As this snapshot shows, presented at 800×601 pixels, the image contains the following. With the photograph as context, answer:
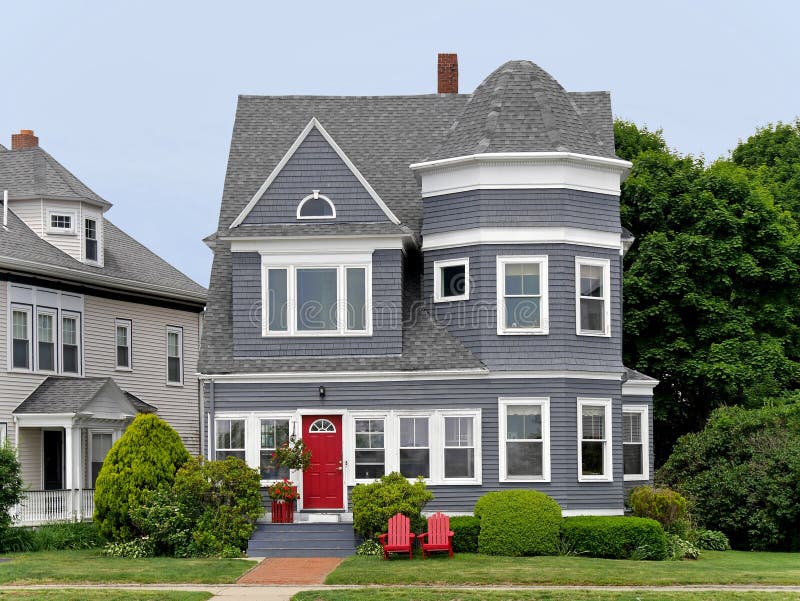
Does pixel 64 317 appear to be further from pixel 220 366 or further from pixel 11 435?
pixel 220 366

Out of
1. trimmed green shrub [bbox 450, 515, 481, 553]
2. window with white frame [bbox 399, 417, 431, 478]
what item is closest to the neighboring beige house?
window with white frame [bbox 399, 417, 431, 478]

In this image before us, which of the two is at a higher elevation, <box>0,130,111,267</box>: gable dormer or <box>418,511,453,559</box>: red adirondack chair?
<box>0,130,111,267</box>: gable dormer

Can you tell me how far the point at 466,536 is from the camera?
Result: 29734mm

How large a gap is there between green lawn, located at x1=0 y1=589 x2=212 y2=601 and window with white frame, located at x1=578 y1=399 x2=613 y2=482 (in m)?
11.6

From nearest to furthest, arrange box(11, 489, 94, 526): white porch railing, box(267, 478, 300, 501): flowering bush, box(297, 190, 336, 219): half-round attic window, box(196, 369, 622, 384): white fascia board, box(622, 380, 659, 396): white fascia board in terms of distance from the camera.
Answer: box(267, 478, 300, 501): flowering bush
box(196, 369, 622, 384): white fascia board
box(297, 190, 336, 219): half-round attic window
box(11, 489, 94, 526): white porch railing
box(622, 380, 659, 396): white fascia board

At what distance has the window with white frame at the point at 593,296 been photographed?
32475 mm

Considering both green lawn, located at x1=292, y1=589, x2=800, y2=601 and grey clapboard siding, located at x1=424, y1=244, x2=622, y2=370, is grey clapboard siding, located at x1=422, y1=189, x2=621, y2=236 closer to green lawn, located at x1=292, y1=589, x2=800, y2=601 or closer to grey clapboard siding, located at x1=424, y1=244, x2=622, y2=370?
grey clapboard siding, located at x1=424, y1=244, x2=622, y2=370

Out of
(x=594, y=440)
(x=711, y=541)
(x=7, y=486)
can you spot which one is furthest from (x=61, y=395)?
(x=711, y=541)

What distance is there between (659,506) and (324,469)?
26.1 feet

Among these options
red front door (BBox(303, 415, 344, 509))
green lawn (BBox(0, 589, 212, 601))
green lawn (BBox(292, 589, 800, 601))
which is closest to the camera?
green lawn (BBox(292, 589, 800, 601))

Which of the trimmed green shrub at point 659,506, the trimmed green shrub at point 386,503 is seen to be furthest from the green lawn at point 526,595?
the trimmed green shrub at point 659,506

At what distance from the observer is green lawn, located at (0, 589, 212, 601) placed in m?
22.7

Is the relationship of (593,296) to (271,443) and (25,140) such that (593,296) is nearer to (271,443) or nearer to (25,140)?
(271,443)

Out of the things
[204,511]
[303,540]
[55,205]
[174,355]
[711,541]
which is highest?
[55,205]
